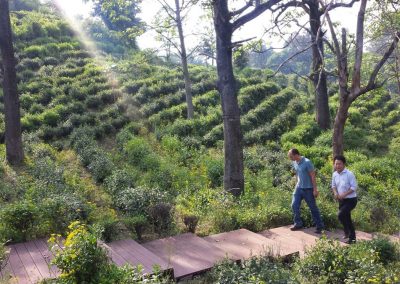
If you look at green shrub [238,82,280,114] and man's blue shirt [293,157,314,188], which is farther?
green shrub [238,82,280,114]

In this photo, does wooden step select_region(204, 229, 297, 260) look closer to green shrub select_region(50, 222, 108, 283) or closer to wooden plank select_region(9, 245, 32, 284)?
green shrub select_region(50, 222, 108, 283)

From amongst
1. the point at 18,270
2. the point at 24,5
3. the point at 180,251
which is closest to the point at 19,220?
the point at 18,270

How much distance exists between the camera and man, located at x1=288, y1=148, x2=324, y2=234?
761cm

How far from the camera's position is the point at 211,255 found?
609 centimetres

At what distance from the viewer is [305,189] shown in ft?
25.3

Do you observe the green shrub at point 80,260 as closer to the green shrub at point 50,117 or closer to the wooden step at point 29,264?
the wooden step at point 29,264

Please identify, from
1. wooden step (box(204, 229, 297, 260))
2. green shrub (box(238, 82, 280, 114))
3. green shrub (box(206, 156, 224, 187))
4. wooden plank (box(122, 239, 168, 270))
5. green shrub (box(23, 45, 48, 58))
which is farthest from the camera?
green shrub (box(23, 45, 48, 58))

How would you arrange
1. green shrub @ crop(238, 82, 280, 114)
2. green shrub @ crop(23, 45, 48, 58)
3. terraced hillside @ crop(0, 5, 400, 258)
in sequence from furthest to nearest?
green shrub @ crop(23, 45, 48, 58) → green shrub @ crop(238, 82, 280, 114) → terraced hillside @ crop(0, 5, 400, 258)

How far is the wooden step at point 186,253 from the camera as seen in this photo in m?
5.52

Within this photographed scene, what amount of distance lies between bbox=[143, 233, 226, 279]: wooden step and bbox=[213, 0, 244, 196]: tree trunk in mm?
2770

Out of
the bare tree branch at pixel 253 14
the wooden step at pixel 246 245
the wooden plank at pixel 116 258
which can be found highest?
the bare tree branch at pixel 253 14

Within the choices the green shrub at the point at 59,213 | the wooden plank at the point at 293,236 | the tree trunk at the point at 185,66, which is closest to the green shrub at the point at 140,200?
the green shrub at the point at 59,213

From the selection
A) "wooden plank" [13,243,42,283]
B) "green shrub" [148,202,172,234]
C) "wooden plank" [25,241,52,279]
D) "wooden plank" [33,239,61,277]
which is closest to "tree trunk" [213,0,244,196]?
"green shrub" [148,202,172,234]

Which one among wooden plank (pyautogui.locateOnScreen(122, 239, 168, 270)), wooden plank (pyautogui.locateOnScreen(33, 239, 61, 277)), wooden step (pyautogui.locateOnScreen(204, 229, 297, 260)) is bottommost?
wooden step (pyautogui.locateOnScreen(204, 229, 297, 260))
